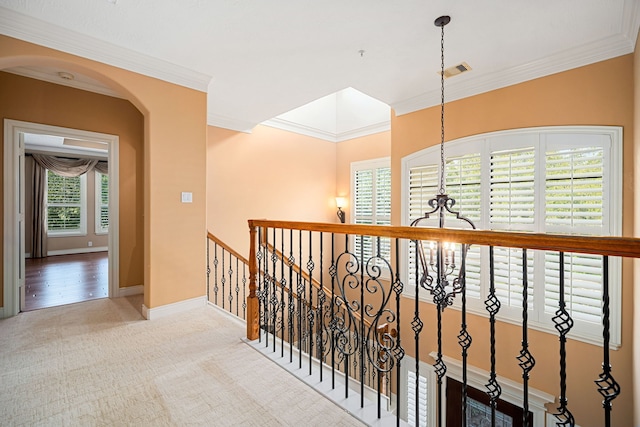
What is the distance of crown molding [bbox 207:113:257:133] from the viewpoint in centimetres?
458

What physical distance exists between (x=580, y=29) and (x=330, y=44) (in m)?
2.13

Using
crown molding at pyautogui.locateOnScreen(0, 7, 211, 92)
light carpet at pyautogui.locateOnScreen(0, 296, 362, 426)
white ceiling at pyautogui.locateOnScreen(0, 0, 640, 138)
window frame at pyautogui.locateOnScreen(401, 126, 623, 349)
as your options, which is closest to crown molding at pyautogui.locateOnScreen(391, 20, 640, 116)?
white ceiling at pyautogui.locateOnScreen(0, 0, 640, 138)

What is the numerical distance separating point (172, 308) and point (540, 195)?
4.01 metres

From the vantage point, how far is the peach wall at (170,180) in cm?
296

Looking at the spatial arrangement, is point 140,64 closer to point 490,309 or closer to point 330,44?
point 330,44

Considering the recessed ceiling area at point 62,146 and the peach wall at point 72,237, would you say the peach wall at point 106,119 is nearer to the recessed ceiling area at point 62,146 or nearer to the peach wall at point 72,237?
the recessed ceiling area at point 62,146

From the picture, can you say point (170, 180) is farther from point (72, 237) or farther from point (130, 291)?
point (72, 237)

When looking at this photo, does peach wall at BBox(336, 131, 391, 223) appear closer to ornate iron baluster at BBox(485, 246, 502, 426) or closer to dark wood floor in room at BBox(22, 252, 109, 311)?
dark wood floor in room at BBox(22, 252, 109, 311)

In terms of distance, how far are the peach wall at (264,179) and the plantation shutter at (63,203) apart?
19.4 feet

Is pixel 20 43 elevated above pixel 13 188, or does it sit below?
above

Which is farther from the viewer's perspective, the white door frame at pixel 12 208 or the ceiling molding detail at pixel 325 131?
the ceiling molding detail at pixel 325 131

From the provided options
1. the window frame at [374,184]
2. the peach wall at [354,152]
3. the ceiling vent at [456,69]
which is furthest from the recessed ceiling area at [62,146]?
the ceiling vent at [456,69]

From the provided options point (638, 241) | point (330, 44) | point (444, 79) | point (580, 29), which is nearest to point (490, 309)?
point (638, 241)

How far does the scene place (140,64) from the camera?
2875 millimetres
